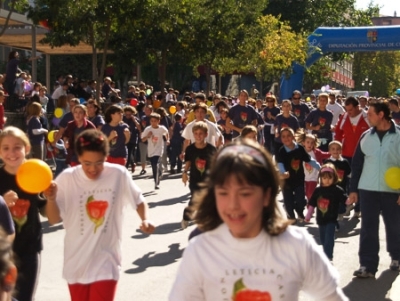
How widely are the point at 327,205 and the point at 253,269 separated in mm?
6901

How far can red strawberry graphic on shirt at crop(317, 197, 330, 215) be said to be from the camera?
10219 millimetres

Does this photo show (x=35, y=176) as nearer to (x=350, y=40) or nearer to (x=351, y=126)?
(x=351, y=126)

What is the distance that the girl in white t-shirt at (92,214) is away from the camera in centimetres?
595

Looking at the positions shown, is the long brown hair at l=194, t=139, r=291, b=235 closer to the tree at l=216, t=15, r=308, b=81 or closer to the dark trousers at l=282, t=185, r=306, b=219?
the dark trousers at l=282, t=185, r=306, b=219

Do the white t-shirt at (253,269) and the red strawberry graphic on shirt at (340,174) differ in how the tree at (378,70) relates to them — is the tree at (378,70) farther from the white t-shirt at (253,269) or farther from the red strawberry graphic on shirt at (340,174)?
the white t-shirt at (253,269)

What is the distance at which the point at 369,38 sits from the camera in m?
41.7

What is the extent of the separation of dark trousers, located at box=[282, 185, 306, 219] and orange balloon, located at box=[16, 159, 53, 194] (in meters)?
7.98

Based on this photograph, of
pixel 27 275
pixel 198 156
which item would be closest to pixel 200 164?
pixel 198 156

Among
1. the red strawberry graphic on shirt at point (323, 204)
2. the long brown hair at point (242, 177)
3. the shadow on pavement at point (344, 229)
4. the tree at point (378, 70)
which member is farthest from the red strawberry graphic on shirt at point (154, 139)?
the tree at point (378, 70)

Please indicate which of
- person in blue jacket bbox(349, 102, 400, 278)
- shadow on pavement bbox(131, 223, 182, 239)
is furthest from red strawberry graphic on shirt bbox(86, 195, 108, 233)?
shadow on pavement bbox(131, 223, 182, 239)

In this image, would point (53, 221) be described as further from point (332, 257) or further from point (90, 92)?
point (90, 92)

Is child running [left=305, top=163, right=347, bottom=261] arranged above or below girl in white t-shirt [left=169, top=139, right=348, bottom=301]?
below

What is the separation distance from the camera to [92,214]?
6051 millimetres

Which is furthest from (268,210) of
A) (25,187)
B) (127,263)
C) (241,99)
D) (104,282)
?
(241,99)
